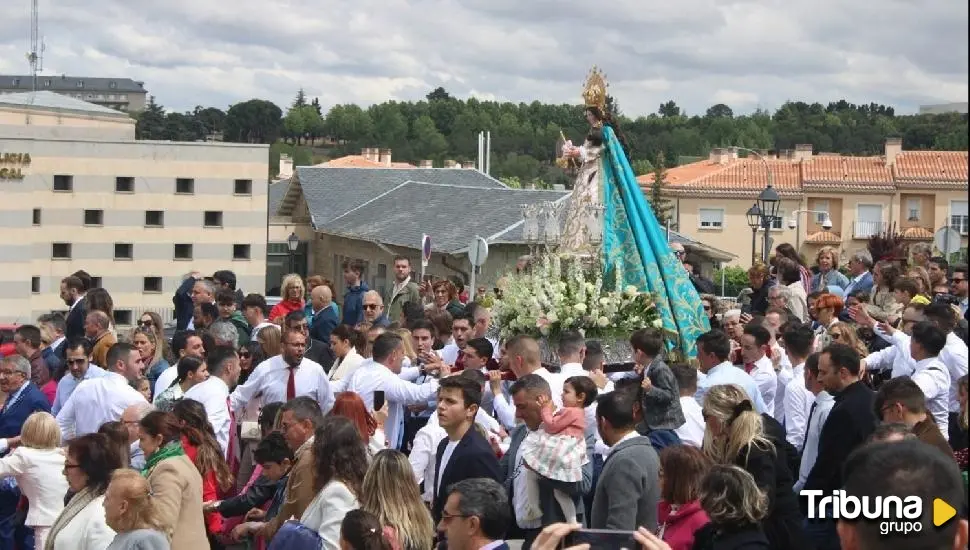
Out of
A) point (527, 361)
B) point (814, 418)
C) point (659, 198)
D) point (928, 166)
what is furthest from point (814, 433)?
point (928, 166)

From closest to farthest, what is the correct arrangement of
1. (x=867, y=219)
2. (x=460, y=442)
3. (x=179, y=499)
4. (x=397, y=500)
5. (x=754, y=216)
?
(x=397, y=500), (x=179, y=499), (x=460, y=442), (x=754, y=216), (x=867, y=219)

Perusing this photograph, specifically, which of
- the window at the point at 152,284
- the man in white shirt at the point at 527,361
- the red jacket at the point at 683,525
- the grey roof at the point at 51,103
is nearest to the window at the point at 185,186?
the window at the point at 152,284

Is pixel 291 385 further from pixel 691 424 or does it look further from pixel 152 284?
pixel 152 284

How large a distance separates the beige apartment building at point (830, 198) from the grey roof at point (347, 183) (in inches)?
416

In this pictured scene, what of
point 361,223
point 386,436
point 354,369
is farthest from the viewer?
point 361,223

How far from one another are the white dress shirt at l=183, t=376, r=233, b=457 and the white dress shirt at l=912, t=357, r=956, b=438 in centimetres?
438

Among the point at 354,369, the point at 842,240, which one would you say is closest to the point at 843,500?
the point at 354,369

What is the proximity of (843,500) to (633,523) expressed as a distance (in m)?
3.52

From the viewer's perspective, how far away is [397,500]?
22.7 ft

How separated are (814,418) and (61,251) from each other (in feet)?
180

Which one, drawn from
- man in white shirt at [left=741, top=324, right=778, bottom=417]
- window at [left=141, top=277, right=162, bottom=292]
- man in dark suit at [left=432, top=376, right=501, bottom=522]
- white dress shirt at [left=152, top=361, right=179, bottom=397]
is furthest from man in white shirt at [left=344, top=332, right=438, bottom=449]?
window at [left=141, top=277, right=162, bottom=292]

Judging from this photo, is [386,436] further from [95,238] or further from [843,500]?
[95,238]

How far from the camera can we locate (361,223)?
174 feet

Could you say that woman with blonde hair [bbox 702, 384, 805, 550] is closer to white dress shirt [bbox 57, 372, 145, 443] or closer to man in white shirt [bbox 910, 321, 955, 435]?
man in white shirt [bbox 910, 321, 955, 435]
